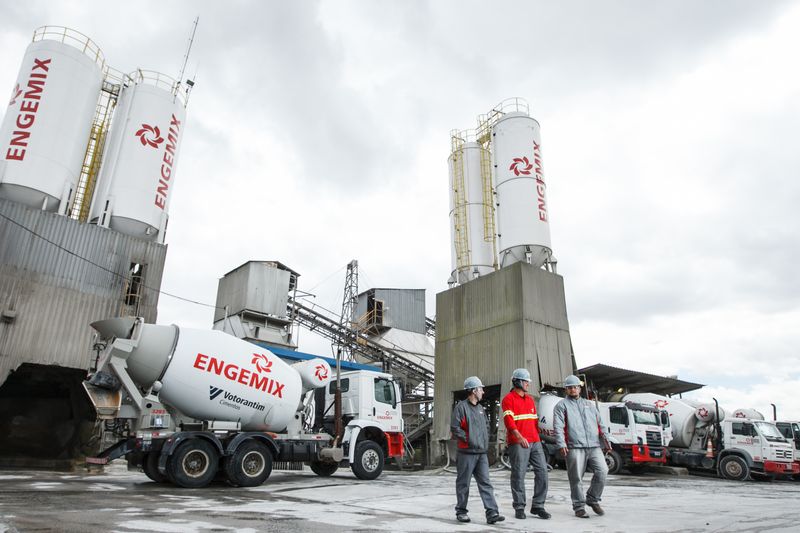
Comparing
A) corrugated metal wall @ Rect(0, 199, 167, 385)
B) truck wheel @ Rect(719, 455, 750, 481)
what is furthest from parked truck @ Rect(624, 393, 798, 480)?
corrugated metal wall @ Rect(0, 199, 167, 385)

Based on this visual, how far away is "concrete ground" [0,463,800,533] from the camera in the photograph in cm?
604

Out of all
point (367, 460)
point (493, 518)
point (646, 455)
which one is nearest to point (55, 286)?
point (367, 460)

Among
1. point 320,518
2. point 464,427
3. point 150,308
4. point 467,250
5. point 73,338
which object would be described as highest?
point 467,250

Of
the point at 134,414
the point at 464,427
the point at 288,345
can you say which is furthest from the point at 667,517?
the point at 288,345

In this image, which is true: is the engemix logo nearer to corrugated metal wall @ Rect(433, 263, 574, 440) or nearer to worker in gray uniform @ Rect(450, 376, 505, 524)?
worker in gray uniform @ Rect(450, 376, 505, 524)

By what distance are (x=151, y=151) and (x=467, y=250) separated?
16.4 m

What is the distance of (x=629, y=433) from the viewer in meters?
20.3

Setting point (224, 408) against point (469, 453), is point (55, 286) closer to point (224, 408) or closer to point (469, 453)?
point (224, 408)

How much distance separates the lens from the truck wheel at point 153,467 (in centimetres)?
1109

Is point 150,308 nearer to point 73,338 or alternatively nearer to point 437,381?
point 73,338

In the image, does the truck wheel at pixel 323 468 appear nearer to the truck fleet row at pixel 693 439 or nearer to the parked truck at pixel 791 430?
the truck fleet row at pixel 693 439

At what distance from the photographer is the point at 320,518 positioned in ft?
22.5

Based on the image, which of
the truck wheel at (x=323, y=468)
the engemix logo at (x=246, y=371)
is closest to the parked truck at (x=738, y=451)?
the truck wheel at (x=323, y=468)

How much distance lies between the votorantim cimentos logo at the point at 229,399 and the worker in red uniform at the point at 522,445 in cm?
623
